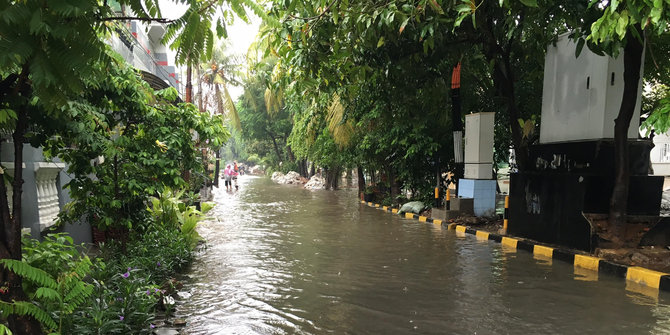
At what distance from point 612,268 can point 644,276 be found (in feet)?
1.65

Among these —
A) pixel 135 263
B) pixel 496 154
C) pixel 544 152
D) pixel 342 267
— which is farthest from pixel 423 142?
pixel 135 263

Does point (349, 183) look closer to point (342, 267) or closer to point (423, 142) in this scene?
point (423, 142)

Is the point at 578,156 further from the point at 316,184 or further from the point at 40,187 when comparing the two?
the point at 316,184

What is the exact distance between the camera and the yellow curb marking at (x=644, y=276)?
18.7 ft

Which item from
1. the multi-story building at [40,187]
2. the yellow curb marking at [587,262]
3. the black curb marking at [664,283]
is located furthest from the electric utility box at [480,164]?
the multi-story building at [40,187]

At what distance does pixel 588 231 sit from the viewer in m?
7.16

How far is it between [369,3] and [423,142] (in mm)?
7604

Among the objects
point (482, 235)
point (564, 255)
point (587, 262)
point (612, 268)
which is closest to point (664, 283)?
point (612, 268)

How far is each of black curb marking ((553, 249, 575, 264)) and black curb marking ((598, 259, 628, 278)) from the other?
507mm

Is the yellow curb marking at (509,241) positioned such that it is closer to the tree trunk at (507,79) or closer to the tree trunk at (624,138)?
the tree trunk at (507,79)

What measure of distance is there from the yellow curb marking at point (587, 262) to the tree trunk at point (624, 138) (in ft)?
1.95

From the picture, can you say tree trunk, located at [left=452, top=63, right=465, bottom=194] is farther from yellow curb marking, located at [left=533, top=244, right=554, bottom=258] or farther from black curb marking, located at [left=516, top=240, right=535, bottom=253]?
yellow curb marking, located at [left=533, top=244, right=554, bottom=258]

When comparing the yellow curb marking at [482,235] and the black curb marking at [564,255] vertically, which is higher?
the black curb marking at [564,255]

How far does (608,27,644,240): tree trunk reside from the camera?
6.62 m
